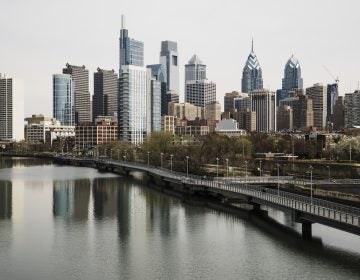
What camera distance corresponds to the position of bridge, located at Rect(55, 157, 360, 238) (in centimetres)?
5162

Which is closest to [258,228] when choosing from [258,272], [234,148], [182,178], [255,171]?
[258,272]

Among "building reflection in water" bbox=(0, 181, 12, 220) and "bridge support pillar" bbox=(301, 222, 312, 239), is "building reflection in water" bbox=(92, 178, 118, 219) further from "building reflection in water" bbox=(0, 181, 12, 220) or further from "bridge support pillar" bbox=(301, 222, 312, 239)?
"bridge support pillar" bbox=(301, 222, 312, 239)

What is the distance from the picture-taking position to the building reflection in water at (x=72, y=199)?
243ft

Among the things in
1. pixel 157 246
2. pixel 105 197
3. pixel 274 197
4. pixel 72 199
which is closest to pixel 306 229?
pixel 274 197

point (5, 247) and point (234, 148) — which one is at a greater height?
point (234, 148)

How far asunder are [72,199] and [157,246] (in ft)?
129

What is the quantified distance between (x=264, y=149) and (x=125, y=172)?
43264 millimetres

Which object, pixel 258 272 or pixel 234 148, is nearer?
pixel 258 272

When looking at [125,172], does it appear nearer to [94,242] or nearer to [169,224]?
[169,224]

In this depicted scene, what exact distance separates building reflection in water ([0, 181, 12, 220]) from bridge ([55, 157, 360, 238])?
2915 cm

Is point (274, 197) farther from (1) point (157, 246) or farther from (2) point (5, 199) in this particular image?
(2) point (5, 199)

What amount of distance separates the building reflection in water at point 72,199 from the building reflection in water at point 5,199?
6.37m

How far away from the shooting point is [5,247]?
53.0m

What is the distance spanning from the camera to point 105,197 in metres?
93.6
